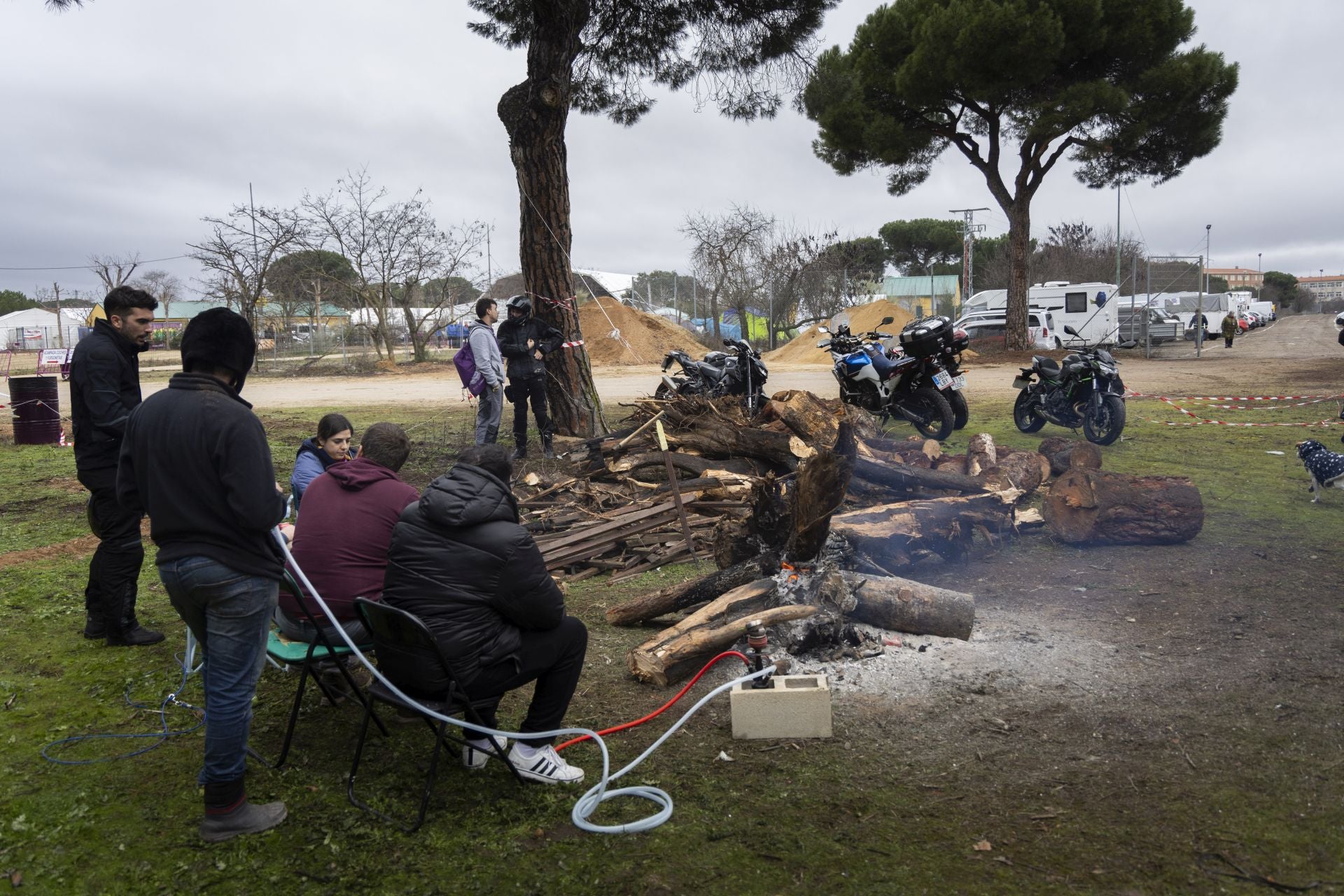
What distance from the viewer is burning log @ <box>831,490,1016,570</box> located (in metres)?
5.53

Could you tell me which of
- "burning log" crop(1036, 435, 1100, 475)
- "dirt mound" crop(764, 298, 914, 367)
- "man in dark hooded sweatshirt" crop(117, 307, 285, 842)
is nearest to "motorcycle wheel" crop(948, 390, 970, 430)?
"burning log" crop(1036, 435, 1100, 475)

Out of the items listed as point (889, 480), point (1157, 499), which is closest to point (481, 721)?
point (889, 480)

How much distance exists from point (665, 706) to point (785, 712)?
562 millimetres

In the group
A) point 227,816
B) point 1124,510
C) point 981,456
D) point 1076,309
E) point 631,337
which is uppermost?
point 1076,309

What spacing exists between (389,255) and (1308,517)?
2621 centimetres

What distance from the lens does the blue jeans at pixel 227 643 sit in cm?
282

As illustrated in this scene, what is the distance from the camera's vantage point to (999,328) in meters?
29.9

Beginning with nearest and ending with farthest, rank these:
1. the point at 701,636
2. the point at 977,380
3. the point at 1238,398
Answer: the point at 701,636 → the point at 1238,398 → the point at 977,380

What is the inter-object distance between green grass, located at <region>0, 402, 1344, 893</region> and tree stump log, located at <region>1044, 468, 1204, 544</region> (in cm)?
289

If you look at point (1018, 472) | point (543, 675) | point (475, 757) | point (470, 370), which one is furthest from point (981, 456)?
point (475, 757)

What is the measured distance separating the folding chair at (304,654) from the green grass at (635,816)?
0.14 meters

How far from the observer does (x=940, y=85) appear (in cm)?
2336

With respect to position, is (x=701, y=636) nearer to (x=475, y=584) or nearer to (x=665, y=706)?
(x=665, y=706)

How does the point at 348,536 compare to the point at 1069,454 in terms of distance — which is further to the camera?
the point at 1069,454
